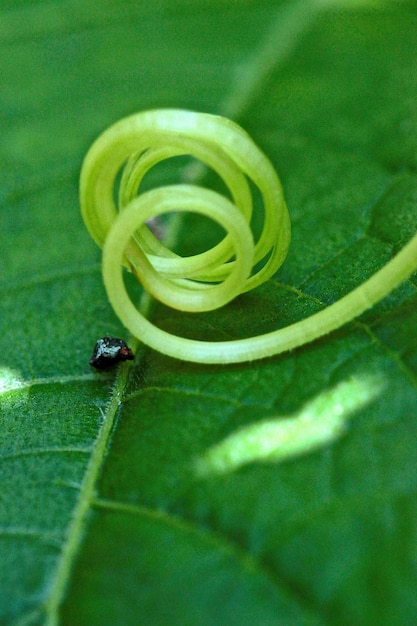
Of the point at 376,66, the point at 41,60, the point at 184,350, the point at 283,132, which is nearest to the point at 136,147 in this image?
the point at 184,350

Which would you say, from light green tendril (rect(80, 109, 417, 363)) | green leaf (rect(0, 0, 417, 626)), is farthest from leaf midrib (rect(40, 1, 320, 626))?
light green tendril (rect(80, 109, 417, 363))

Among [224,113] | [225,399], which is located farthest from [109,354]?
[224,113]

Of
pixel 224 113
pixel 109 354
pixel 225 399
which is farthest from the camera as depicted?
pixel 224 113

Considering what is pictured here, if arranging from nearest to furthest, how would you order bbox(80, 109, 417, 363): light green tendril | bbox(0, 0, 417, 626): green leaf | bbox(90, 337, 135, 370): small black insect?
1. bbox(0, 0, 417, 626): green leaf
2. bbox(80, 109, 417, 363): light green tendril
3. bbox(90, 337, 135, 370): small black insect

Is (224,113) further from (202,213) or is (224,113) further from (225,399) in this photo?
(225,399)

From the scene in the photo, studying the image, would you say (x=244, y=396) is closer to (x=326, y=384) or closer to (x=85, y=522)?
(x=326, y=384)

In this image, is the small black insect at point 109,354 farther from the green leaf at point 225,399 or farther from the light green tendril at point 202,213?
the light green tendril at point 202,213

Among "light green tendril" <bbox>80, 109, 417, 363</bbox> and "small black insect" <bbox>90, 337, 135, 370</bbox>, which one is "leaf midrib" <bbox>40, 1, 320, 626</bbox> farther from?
"light green tendril" <bbox>80, 109, 417, 363</bbox>
